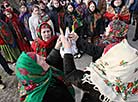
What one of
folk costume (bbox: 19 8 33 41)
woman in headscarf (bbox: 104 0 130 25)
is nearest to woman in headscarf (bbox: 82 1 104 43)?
woman in headscarf (bbox: 104 0 130 25)

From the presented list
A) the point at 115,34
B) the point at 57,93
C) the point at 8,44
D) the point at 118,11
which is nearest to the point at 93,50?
the point at 115,34

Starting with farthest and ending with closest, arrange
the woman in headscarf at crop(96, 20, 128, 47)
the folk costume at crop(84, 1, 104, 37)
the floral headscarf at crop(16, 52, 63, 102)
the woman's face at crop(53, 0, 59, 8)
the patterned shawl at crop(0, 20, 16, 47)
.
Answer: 1. the woman's face at crop(53, 0, 59, 8)
2. the folk costume at crop(84, 1, 104, 37)
3. the patterned shawl at crop(0, 20, 16, 47)
4. the woman in headscarf at crop(96, 20, 128, 47)
5. the floral headscarf at crop(16, 52, 63, 102)

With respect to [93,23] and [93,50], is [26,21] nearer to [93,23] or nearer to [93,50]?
[93,23]

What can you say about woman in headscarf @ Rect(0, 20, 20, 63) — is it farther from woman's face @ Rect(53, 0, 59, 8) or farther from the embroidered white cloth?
the embroidered white cloth

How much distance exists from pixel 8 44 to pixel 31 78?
9.37ft

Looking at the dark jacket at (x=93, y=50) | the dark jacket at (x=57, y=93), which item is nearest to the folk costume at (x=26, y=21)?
the dark jacket at (x=93, y=50)

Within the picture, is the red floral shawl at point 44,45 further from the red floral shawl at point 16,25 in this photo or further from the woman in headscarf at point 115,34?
the red floral shawl at point 16,25

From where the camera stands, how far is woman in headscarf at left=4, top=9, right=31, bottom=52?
448 cm

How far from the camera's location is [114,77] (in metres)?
1.63

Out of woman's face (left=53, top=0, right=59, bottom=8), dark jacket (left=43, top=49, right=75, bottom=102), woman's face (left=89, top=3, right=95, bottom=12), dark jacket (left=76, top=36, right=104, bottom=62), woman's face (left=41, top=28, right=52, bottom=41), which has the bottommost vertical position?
dark jacket (left=43, top=49, right=75, bottom=102)

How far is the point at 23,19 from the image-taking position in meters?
5.12

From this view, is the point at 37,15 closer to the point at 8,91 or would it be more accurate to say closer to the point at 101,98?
the point at 8,91

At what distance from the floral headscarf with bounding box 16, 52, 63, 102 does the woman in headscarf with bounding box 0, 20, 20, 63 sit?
2649mm

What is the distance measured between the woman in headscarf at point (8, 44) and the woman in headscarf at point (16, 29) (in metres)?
0.13
